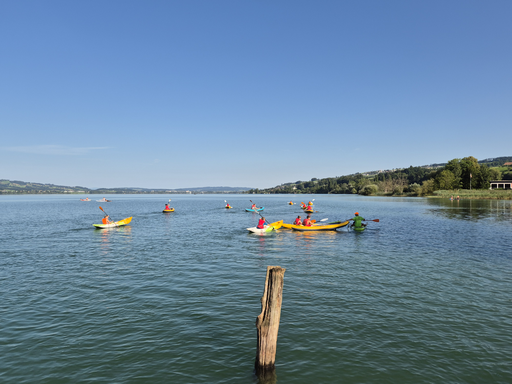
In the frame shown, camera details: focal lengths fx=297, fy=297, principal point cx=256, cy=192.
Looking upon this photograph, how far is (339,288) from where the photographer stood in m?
16.3

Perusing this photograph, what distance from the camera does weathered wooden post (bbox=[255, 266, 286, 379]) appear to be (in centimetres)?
845

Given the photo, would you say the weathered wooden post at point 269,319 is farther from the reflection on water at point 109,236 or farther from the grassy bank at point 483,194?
the grassy bank at point 483,194

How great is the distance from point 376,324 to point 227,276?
9.69 meters

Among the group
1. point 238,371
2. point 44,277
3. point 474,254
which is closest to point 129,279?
point 44,277

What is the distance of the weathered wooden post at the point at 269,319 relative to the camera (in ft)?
27.7

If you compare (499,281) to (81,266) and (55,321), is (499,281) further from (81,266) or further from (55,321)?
(81,266)

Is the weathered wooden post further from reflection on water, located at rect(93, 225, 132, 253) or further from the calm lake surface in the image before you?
reflection on water, located at rect(93, 225, 132, 253)

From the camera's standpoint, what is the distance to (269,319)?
27.7 ft

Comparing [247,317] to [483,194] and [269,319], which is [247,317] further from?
[483,194]

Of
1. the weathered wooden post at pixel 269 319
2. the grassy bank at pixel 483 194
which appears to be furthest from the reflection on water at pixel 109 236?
the grassy bank at pixel 483 194

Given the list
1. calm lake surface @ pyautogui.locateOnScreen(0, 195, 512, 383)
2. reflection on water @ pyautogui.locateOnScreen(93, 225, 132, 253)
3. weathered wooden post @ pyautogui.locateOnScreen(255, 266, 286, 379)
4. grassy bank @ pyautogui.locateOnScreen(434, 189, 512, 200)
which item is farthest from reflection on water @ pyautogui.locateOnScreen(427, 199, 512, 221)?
weathered wooden post @ pyautogui.locateOnScreen(255, 266, 286, 379)

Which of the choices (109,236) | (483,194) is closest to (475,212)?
(483,194)

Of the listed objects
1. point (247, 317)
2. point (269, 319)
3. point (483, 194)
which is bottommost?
point (247, 317)

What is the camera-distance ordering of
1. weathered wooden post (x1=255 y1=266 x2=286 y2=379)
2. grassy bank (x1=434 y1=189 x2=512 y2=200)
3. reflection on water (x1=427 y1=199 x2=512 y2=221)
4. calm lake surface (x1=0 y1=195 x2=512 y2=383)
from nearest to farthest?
weathered wooden post (x1=255 y1=266 x2=286 y2=379) → calm lake surface (x1=0 y1=195 x2=512 y2=383) → reflection on water (x1=427 y1=199 x2=512 y2=221) → grassy bank (x1=434 y1=189 x2=512 y2=200)
